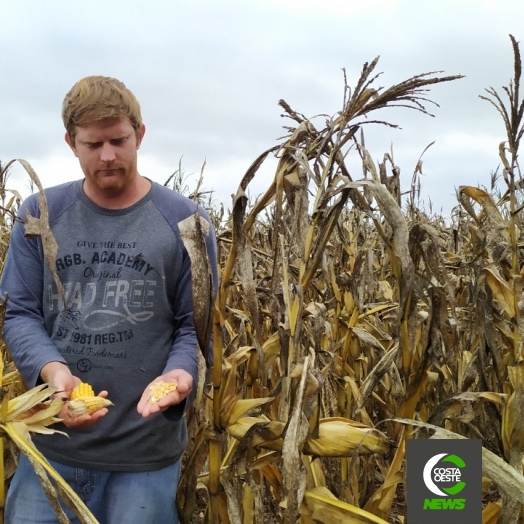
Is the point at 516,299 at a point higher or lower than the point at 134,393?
higher

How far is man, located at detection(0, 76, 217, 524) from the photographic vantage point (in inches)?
75.4

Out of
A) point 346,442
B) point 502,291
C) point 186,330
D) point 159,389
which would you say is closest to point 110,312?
point 186,330

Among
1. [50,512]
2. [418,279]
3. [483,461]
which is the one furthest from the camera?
[50,512]

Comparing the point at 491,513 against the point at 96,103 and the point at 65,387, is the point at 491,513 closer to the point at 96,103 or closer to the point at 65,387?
the point at 65,387

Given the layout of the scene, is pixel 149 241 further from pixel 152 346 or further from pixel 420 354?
pixel 420 354

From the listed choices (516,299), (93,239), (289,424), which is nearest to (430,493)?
(289,424)

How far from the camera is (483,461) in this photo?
5.30 ft

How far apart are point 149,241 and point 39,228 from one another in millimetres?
433

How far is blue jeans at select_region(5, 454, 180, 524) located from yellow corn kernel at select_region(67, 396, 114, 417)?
434mm

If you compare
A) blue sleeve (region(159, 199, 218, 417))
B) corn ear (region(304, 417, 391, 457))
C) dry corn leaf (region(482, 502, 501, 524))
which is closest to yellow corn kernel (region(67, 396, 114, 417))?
blue sleeve (region(159, 199, 218, 417))

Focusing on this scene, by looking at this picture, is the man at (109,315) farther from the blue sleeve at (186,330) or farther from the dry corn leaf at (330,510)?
the dry corn leaf at (330,510)

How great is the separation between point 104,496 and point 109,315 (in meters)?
0.61

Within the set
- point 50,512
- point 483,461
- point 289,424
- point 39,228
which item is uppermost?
point 39,228

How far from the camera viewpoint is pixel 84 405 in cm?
161
